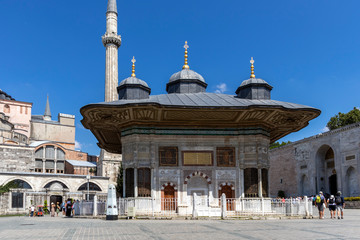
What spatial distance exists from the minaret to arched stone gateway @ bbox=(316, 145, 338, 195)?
26.7 meters

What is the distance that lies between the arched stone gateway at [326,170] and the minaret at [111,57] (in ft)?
87.6

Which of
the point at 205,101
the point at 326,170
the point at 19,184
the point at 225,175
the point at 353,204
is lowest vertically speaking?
→ the point at 353,204

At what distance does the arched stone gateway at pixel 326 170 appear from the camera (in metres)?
41.1

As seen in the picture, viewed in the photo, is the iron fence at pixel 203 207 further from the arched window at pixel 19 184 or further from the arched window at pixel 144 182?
the arched window at pixel 19 184

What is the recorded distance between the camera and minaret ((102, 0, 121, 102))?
53.5m

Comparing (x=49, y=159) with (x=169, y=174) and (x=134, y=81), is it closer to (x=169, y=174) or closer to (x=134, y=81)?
(x=134, y=81)

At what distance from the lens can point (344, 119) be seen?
5009 cm

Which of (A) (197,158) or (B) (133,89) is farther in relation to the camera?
(B) (133,89)

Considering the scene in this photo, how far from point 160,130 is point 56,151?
34.9 m

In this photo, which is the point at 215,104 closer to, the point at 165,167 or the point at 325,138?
the point at 165,167

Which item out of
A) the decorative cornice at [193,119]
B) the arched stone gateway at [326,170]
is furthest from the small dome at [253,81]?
the arched stone gateway at [326,170]

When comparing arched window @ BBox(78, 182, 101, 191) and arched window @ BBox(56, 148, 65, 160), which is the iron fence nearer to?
arched window @ BBox(78, 182, 101, 191)

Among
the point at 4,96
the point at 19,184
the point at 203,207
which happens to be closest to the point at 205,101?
the point at 203,207

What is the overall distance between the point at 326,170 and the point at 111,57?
30.9 metres
